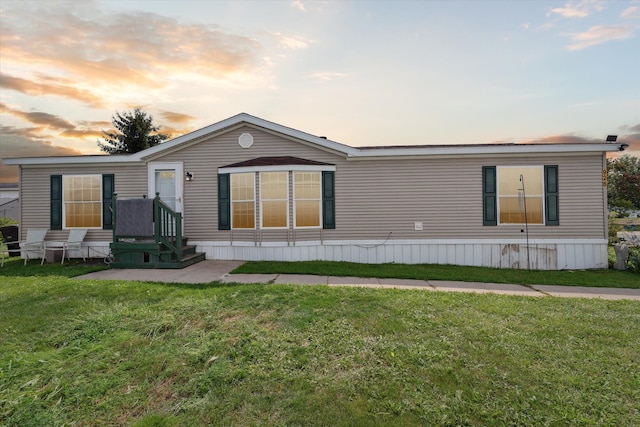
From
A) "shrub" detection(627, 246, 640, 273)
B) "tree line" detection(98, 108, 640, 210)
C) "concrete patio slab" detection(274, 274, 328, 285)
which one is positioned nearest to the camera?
"concrete patio slab" detection(274, 274, 328, 285)

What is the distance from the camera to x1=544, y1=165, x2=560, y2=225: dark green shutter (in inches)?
349

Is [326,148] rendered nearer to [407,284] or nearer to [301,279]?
[301,279]

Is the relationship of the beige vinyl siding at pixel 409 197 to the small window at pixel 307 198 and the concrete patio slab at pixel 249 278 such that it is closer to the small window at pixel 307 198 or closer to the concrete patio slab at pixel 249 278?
the small window at pixel 307 198

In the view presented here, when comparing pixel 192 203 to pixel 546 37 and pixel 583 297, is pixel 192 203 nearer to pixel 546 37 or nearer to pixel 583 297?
pixel 583 297

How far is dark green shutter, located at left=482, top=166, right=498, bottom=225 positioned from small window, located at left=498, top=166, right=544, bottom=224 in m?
0.16

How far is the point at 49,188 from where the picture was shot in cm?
981

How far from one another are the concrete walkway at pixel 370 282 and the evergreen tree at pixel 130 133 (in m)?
20.9

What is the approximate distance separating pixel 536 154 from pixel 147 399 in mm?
10489

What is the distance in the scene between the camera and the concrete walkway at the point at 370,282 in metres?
6.06

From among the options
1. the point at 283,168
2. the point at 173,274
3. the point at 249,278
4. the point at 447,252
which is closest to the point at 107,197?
the point at 173,274

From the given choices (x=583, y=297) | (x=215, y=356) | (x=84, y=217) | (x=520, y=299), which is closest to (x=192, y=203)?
(x=84, y=217)

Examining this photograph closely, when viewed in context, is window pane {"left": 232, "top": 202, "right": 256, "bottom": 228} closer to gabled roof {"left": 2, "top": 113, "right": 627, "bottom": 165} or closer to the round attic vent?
the round attic vent

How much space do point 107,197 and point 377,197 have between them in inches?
335

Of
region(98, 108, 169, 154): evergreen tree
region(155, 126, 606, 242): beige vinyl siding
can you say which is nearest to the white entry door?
region(155, 126, 606, 242): beige vinyl siding
